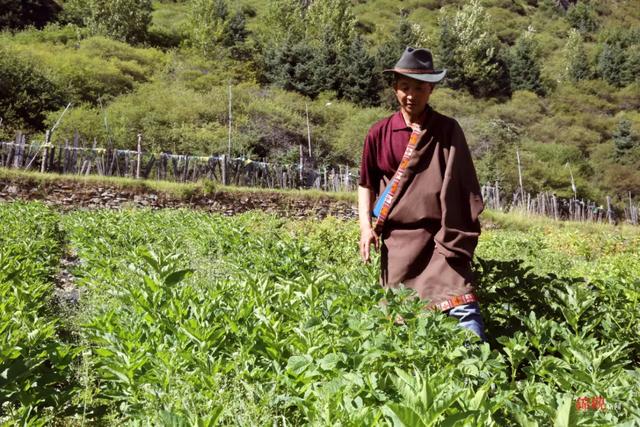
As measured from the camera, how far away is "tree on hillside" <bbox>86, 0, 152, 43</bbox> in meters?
47.3

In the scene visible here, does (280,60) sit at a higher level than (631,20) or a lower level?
lower

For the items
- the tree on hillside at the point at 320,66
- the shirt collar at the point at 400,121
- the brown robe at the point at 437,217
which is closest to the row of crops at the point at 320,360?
the brown robe at the point at 437,217

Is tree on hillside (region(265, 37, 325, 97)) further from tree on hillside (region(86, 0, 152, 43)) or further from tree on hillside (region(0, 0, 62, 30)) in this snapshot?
tree on hillside (region(0, 0, 62, 30))

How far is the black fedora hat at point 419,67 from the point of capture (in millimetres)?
3135

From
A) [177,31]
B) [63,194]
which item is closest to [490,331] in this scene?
[63,194]

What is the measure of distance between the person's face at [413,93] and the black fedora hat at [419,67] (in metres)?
0.05

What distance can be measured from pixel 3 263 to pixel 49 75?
3106 centimetres

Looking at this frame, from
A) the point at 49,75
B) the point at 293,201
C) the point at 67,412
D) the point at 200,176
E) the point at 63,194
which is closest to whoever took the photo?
the point at 67,412

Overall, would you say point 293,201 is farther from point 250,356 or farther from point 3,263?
point 250,356

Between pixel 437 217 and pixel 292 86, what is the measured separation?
42.9 m

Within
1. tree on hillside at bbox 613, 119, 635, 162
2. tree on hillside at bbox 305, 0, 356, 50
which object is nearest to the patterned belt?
tree on hillside at bbox 613, 119, 635, 162

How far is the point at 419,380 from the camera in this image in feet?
5.63

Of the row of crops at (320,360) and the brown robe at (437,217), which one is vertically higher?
the brown robe at (437,217)

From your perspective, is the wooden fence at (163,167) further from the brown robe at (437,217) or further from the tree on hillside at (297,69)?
the brown robe at (437,217)
